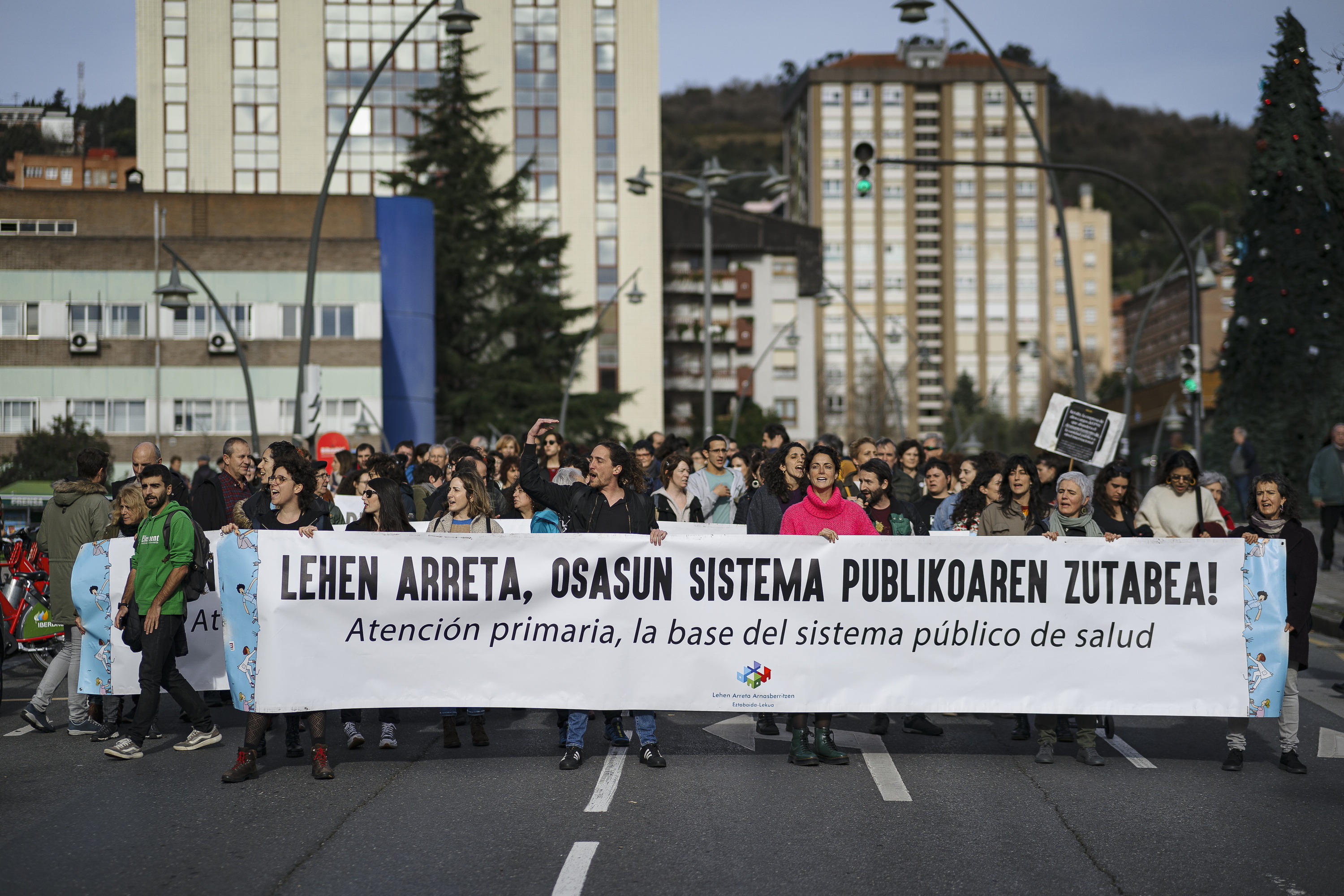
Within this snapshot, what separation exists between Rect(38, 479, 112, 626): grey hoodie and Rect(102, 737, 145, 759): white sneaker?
1.62 m

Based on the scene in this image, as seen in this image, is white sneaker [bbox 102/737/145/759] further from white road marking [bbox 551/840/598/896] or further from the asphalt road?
white road marking [bbox 551/840/598/896]

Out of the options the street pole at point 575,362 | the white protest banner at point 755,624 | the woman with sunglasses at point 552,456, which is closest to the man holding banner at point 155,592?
the white protest banner at point 755,624

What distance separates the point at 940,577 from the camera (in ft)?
30.6

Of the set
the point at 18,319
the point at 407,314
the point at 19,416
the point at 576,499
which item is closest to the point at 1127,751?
the point at 576,499

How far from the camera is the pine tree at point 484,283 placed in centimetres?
6184

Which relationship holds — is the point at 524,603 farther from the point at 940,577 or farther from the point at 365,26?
the point at 365,26

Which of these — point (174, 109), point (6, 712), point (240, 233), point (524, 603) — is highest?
point (174, 109)

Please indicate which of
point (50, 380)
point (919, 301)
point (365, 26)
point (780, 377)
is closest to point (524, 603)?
point (50, 380)

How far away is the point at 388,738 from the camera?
31.3 ft

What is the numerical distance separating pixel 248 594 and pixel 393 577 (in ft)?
2.93

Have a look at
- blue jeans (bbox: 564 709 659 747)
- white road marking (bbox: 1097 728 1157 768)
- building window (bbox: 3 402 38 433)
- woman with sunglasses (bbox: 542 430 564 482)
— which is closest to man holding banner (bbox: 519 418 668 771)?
blue jeans (bbox: 564 709 659 747)

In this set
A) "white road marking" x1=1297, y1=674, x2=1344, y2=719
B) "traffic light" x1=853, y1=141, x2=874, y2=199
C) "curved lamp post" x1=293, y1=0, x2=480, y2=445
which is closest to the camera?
"white road marking" x1=1297, y1=674, x2=1344, y2=719

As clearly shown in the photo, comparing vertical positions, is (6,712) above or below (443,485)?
below

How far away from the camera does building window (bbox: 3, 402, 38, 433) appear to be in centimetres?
5925
